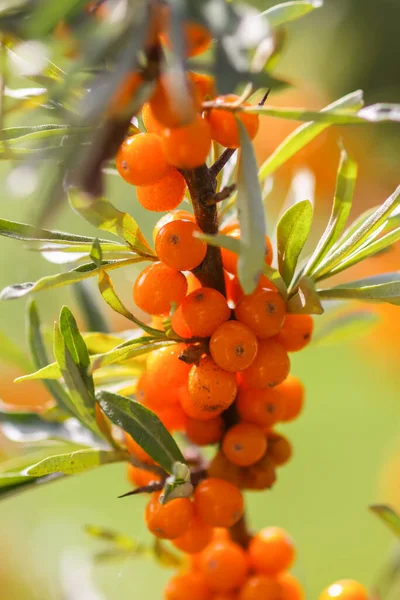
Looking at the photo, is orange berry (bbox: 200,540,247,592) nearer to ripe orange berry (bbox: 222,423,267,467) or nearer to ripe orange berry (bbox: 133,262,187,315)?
ripe orange berry (bbox: 222,423,267,467)

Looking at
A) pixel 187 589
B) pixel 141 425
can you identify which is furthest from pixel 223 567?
pixel 141 425

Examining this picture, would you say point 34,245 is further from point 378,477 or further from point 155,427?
point 378,477

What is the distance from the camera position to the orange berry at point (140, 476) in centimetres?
47

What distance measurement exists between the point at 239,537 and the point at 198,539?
62 mm

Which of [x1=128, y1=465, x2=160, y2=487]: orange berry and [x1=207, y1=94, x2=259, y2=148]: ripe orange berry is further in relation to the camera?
[x1=128, y1=465, x2=160, y2=487]: orange berry

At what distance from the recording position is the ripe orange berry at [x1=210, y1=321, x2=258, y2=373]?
370 millimetres

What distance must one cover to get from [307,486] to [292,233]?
2.71 feet

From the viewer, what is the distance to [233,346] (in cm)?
37

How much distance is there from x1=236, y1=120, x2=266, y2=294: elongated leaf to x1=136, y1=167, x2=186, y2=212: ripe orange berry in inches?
1.9

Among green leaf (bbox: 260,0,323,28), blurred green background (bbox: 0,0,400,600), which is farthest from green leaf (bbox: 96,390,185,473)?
blurred green background (bbox: 0,0,400,600)

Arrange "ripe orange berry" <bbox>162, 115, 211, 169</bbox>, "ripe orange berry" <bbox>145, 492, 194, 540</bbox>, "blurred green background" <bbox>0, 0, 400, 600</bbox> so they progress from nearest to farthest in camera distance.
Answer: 1. "ripe orange berry" <bbox>162, 115, 211, 169</bbox>
2. "ripe orange berry" <bbox>145, 492, 194, 540</bbox>
3. "blurred green background" <bbox>0, 0, 400, 600</bbox>

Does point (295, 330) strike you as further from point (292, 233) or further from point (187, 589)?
point (187, 589)

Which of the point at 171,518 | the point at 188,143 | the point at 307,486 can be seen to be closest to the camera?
the point at 188,143

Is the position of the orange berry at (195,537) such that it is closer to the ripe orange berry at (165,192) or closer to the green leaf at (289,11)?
the ripe orange berry at (165,192)
